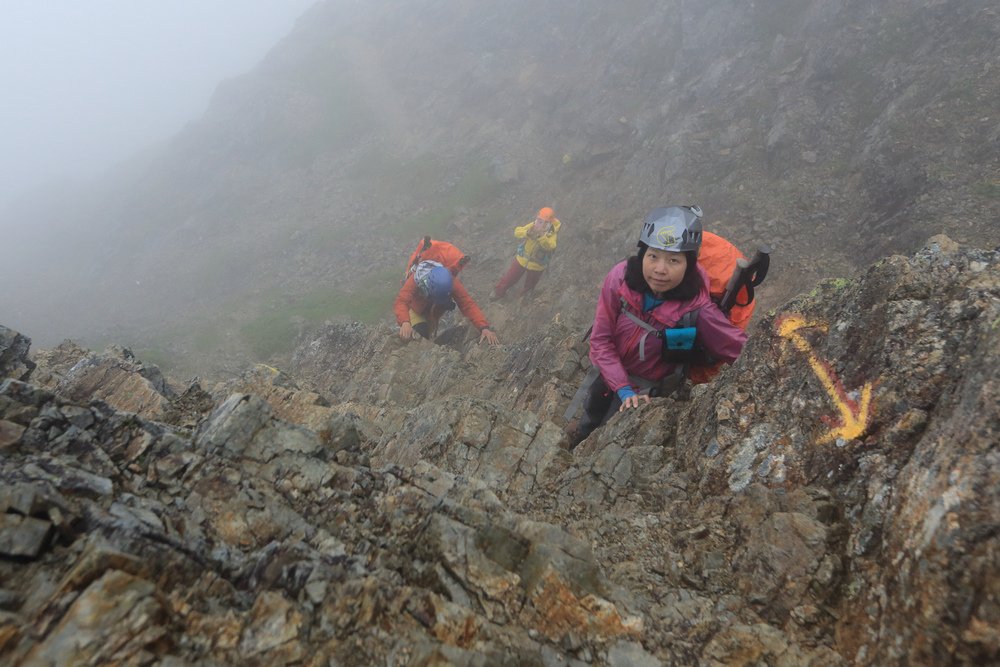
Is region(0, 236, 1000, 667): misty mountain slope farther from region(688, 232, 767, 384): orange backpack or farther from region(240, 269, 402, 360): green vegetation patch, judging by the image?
region(240, 269, 402, 360): green vegetation patch

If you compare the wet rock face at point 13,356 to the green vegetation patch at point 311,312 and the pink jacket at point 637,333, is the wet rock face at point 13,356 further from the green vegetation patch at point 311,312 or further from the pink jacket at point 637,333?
the green vegetation patch at point 311,312

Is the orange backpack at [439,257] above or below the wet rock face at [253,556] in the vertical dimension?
below

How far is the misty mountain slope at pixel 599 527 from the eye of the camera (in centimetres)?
320

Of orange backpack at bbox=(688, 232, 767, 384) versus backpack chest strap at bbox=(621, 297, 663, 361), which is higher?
backpack chest strap at bbox=(621, 297, 663, 361)

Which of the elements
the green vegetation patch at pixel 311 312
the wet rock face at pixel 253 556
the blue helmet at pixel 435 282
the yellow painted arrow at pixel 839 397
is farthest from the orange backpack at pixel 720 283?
the green vegetation patch at pixel 311 312

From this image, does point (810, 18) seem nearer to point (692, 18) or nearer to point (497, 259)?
point (692, 18)

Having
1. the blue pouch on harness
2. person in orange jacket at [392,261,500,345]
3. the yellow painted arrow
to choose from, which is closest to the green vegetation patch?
person in orange jacket at [392,261,500,345]

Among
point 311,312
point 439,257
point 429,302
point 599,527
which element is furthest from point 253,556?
point 311,312

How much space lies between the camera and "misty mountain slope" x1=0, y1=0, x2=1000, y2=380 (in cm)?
1866

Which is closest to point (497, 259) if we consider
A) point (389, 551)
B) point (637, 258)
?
point (637, 258)

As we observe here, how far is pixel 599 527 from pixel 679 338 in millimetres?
2922

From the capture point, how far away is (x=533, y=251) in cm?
2317

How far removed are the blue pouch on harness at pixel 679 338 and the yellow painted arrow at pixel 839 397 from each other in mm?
1145

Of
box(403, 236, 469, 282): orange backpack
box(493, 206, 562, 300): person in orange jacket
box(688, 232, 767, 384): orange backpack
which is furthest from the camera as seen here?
box(493, 206, 562, 300): person in orange jacket
